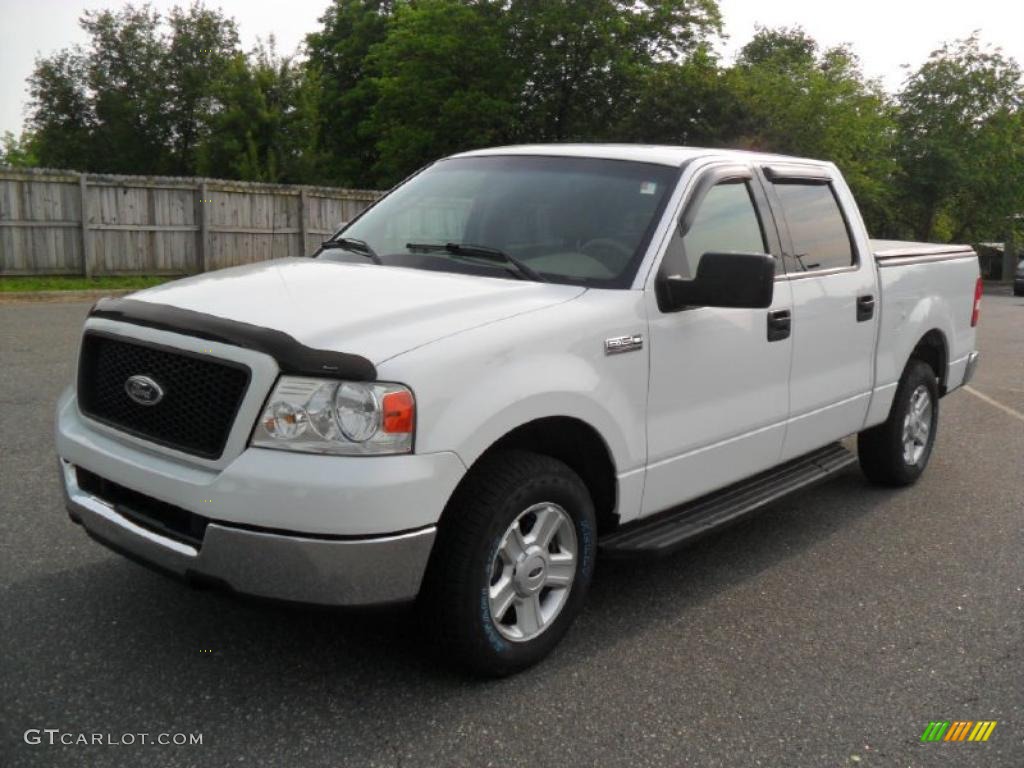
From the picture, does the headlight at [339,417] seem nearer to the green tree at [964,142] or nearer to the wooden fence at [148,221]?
the wooden fence at [148,221]

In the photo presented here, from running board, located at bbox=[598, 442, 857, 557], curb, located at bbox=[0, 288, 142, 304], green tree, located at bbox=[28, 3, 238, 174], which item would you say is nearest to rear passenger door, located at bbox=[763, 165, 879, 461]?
running board, located at bbox=[598, 442, 857, 557]

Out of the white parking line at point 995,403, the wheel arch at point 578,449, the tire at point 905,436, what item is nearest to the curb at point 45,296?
the white parking line at point 995,403

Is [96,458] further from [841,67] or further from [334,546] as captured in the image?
[841,67]

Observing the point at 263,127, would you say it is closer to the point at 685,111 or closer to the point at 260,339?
the point at 685,111

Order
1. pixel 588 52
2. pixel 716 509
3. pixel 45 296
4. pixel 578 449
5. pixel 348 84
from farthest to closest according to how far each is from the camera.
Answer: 1. pixel 348 84
2. pixel 588 52
3. pixel 45 296
4. pixel 716 509
5. pixel 578 449

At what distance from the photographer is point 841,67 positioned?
127ft

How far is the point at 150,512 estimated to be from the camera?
3.22 m

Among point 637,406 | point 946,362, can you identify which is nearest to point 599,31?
point 946,362

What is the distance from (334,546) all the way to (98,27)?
63.1 metres

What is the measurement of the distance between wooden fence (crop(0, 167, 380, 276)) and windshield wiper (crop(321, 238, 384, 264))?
43.8ft

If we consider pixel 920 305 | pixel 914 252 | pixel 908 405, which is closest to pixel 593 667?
pixel 908 405

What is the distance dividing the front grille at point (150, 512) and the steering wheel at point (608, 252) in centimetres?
179

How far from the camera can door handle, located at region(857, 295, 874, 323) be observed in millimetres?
5133

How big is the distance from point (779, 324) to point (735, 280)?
915 millimetres
